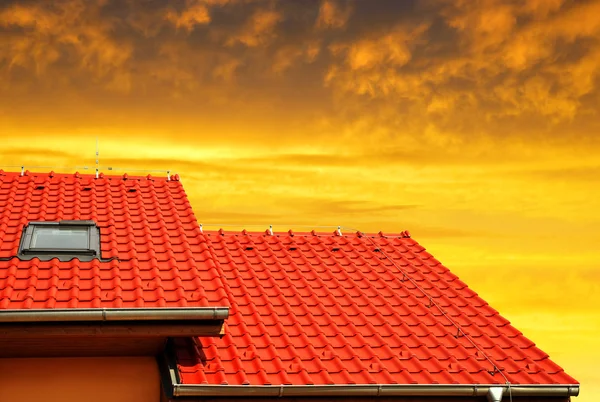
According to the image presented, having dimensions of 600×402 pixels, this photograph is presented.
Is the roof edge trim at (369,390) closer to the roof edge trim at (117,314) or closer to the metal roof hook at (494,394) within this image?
the metal roof hook at (494,394)

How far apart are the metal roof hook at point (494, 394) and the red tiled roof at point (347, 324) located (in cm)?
29

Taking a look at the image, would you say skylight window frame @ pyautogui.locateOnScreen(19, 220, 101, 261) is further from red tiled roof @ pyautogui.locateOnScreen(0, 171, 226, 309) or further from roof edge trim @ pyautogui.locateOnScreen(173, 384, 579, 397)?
roof edge trim @ pyautogui.locateOnScreen(173, 384, 579, 397)

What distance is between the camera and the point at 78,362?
10.4 meters

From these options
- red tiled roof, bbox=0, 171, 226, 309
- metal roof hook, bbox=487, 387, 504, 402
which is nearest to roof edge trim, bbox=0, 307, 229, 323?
red tiled roof, bbox=0, 171, 226, 309

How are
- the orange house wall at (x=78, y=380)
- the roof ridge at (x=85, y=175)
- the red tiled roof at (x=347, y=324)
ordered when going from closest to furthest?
the orange house wall at (x=78, y=380) < the red tiled roof at (x=347, y=324) < the roof ridge at (x=85, y=175)

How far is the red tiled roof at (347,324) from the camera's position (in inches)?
414

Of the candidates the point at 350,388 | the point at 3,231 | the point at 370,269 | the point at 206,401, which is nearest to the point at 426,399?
the point at 350,388

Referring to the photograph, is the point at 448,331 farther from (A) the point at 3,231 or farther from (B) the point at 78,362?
(A) the point at 3,231

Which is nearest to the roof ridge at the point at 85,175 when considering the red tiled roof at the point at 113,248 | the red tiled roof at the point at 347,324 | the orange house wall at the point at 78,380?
the red tiled roof at the point at 113,248

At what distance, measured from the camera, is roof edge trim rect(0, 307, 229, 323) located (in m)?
9.16

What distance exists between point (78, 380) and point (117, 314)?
1.49 m

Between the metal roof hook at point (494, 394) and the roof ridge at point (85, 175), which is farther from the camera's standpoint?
the roof ridge at point (85, 175)

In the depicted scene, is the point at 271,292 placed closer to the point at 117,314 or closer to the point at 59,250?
the point at 59,250

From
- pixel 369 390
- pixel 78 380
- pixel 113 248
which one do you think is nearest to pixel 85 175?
pixel 113 248
